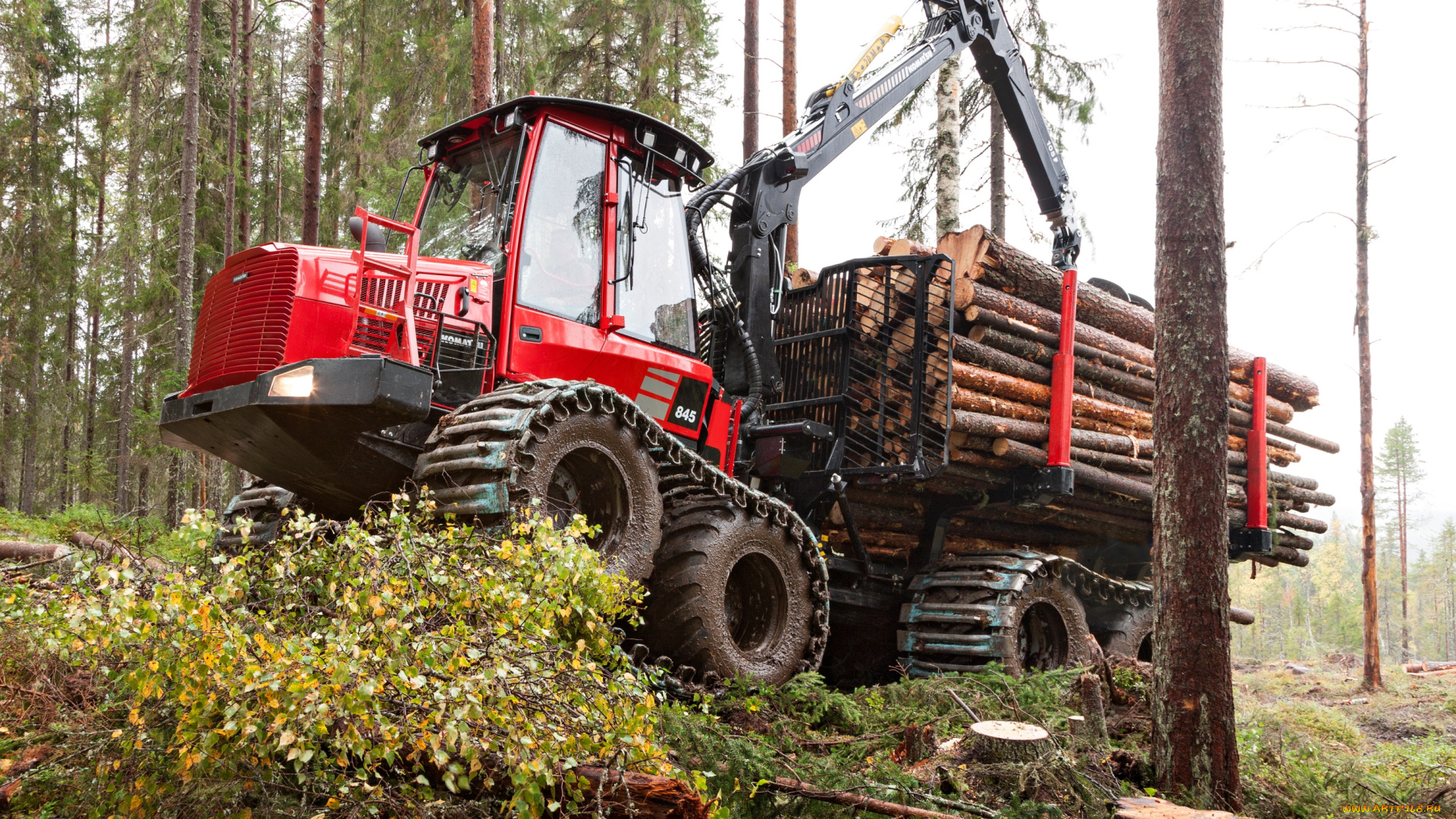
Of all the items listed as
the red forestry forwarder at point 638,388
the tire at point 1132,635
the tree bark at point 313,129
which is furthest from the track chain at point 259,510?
the tire at point 1132,635

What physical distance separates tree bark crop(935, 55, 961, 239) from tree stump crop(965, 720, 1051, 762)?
9467 millimetres

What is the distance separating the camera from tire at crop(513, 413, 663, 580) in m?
5.28

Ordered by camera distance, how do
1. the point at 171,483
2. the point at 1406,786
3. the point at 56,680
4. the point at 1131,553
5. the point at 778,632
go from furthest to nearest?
the point at 171,483 → the point at 1131,553 → the point at 778,632 → the point at 1406,786 → the point at 56,680

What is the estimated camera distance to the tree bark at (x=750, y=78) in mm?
15681

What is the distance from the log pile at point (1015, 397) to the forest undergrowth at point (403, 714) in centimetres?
324

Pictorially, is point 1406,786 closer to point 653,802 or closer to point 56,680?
point 653,802

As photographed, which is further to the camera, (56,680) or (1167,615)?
(1167,615)

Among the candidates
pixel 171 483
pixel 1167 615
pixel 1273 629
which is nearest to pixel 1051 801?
pixel 1167 615

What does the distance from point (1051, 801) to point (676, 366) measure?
3.47m

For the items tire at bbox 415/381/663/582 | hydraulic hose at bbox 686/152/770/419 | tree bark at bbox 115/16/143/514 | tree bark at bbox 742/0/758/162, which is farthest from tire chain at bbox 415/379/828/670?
tree bark at bbox 115/16/143/514

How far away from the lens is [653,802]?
3.28 m

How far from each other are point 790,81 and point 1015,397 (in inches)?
364

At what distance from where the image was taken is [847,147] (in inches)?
336

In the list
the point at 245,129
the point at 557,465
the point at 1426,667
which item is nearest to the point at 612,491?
the point at 557,465
